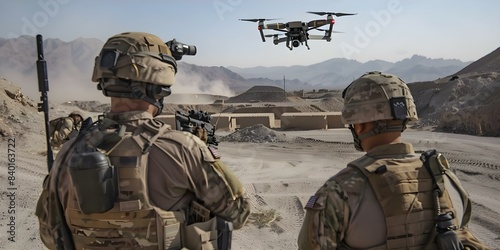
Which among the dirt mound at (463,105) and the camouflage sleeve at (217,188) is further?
the dirt mound at (463,105)

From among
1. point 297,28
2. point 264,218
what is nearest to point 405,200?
point 264,218

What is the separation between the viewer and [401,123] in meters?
2.28

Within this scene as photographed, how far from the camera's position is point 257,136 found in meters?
19.5

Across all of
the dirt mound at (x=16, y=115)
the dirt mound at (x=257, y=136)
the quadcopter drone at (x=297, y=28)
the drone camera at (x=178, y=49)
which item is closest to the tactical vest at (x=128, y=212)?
the drone camera at (x=178, y=49)

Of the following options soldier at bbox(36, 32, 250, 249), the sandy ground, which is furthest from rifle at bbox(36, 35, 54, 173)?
the sandy ground

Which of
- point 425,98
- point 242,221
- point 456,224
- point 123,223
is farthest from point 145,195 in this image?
point 425,98

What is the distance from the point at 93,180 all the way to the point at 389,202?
1383mm

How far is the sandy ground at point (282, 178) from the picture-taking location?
23.1 ft

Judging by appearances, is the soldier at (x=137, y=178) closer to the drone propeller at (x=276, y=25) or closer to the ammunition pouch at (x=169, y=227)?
the ammunition pouch at (x=169, y=227)

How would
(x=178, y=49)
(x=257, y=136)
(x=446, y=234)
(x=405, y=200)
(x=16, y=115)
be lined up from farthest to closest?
(x=257, y=136), (x=16, y=115), (x=178, y=49), (x=405, y=200), (x=446, y=234)

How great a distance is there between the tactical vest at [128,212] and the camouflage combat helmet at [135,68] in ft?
0.87

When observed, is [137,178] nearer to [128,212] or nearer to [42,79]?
[128,212]

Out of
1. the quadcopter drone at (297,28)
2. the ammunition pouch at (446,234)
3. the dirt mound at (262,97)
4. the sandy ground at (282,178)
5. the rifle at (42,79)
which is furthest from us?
the dirt mound at (262,97)

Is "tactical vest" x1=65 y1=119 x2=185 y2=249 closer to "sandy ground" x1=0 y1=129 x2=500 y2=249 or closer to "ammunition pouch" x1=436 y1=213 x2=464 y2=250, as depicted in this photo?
"ammunition pouch" x1=436 y1=213 x2=464 y2=250
